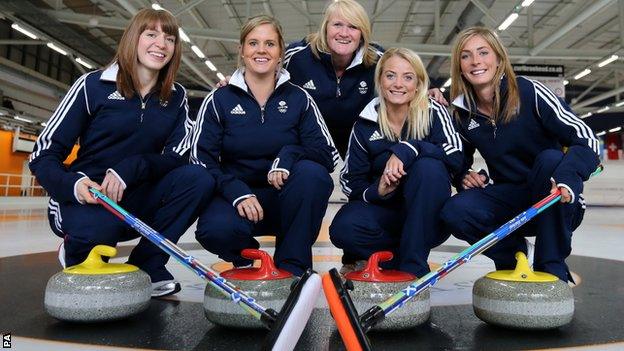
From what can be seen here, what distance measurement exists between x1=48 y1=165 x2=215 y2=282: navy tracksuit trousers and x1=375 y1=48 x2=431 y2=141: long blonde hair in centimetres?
73

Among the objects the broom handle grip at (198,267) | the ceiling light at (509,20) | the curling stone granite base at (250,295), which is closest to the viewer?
the broom handle grip at (198,267)

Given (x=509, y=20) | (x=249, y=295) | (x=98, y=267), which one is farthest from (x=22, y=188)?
(x=249, y=295)

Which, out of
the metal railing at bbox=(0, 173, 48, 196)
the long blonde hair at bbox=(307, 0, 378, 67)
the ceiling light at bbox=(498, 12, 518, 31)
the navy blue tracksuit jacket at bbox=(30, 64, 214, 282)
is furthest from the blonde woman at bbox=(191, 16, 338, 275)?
the metal railing at bbox=(0, 173, 48, 196)

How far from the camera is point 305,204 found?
5.42 ft

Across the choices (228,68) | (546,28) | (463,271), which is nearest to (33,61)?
(228,68)

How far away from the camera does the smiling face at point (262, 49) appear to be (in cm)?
183

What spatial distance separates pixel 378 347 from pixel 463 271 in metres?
1.54

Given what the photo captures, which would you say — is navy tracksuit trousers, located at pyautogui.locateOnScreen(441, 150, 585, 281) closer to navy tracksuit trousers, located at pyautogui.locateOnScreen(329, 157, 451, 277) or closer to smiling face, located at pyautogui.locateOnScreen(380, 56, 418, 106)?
navy tracksuit trousers, located at pyautogui.locateOnScreen(329, 157, 451, 277)

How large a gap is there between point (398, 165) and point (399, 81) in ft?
1.26

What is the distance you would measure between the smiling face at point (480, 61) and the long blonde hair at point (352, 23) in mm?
563

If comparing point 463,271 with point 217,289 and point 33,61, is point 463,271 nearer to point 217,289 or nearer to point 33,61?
point 217,289

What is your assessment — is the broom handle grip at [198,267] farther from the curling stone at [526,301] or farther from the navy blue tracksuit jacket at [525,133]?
the navy blue tracksuit jacket at [525,133]

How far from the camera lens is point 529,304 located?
1374 millimetres

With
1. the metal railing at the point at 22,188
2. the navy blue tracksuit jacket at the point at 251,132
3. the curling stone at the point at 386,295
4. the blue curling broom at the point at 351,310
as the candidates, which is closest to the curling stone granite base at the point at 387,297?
the curling stone at the point at 386,295
